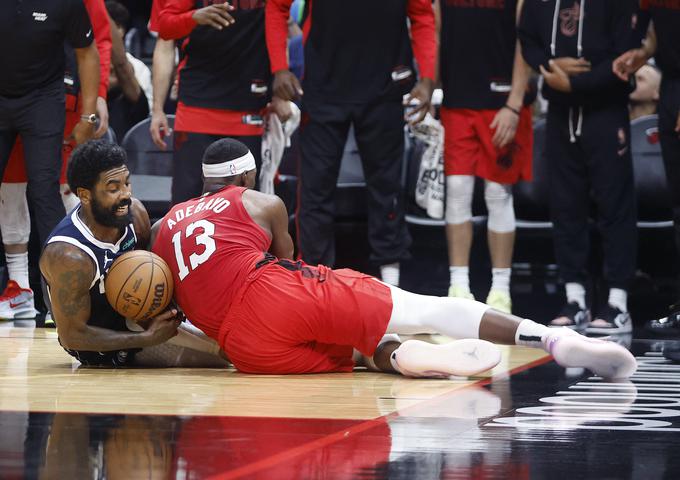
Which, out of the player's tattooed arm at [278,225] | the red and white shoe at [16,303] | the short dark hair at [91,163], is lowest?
the red and white shoe at [16,303]

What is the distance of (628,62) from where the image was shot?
6770 mm

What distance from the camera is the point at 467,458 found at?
3096 millimetres

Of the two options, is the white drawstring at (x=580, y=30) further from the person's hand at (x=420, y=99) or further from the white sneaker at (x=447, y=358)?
the white sneaker at (x=447, y=358)

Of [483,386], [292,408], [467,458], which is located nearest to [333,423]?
[292,408]

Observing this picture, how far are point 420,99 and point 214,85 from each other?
47.1 inches

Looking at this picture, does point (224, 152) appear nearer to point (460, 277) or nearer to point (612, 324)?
point (460, 277)

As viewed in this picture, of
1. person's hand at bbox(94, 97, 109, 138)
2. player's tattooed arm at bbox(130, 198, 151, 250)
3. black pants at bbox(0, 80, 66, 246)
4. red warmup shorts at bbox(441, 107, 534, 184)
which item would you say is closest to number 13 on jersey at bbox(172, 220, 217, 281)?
player's tattooed arm at bbox(130, 198, 151, 250)

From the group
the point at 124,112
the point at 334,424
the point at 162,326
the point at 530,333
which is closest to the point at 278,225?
the point at 162,326

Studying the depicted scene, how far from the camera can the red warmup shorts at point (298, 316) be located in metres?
4.73

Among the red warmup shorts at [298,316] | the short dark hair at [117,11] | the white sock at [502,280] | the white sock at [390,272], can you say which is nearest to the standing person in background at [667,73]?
the white sock at [502,280]

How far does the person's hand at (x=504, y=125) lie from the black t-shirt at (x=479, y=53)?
0.12 m

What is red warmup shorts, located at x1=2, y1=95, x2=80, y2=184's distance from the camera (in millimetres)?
7125

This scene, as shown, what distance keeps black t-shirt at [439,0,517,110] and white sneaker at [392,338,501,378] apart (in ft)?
9.09

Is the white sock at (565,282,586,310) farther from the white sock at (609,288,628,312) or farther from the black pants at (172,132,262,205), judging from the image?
the black pants at (172,132,262,205)
